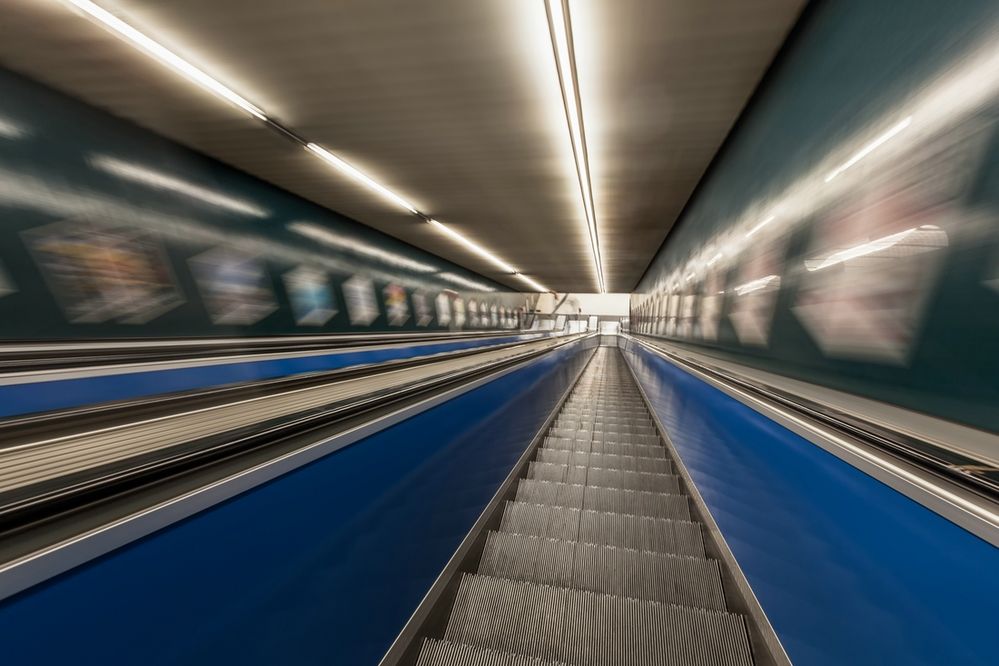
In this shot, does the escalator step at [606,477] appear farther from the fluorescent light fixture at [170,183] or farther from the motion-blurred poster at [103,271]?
the fluorescent light fixture at [170,183]

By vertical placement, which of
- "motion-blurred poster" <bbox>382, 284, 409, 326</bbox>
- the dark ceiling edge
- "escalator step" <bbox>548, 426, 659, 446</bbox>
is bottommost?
"escalator step" <bbox>548, 426, 659, 446</bbox>

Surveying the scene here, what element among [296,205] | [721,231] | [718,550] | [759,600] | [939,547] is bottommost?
[718,550]

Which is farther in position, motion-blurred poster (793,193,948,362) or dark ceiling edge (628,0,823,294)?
dark ceiling edge (628,0,823,294)

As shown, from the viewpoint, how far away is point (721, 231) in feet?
17.1

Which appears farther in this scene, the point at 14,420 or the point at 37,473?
the point at 14,420

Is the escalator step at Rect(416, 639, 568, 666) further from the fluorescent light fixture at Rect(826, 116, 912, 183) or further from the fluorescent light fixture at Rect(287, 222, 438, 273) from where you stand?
the fluorescent light fixture at Rect(287, 222, 438, 273)

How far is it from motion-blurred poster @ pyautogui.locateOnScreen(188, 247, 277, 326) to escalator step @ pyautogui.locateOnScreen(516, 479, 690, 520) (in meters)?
5.99

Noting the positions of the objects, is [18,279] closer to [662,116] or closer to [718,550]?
[718,550]

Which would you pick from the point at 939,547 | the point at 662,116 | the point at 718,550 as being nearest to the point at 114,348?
the point at 718,550

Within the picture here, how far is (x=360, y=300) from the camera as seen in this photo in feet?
32.7

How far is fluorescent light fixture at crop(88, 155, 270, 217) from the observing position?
496cm

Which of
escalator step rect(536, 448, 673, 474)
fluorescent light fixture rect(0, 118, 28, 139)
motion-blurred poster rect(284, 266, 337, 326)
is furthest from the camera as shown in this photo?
motion-blurred poster rect(284, 266, 337, 326)

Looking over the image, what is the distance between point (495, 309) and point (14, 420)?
68.7ft

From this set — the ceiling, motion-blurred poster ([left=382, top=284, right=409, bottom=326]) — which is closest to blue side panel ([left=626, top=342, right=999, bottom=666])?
the ceiling
